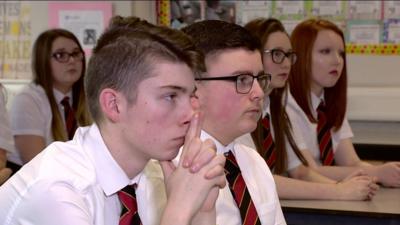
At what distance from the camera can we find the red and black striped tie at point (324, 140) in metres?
2.97

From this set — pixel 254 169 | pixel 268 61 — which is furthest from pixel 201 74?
pixel 268 61

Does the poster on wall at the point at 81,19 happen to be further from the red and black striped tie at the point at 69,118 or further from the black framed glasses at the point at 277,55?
the black framed glasses at the point at 277,55

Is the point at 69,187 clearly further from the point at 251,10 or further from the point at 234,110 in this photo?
the point at 251,10

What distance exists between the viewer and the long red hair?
2.95 meters

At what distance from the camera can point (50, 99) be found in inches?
130

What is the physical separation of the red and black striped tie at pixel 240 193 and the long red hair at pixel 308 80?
1261mm

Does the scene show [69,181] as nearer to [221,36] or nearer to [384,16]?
[221,36]

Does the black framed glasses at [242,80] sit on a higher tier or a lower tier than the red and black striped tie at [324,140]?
higher

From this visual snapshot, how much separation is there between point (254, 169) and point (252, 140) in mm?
630

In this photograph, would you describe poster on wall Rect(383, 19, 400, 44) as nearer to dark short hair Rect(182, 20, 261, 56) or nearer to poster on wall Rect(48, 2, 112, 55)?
poster on wall Rect(48, 2, 112, 55)

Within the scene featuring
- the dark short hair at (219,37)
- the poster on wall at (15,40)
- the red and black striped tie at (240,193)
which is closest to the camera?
the red and black striped tie at (240,193)

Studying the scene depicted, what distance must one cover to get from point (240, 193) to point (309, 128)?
51.6 inches

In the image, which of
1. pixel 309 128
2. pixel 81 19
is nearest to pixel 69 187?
pixel 309 128

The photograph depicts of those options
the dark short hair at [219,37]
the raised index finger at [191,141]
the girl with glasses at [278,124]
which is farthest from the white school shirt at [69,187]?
the girl with glasses at [278,124]
